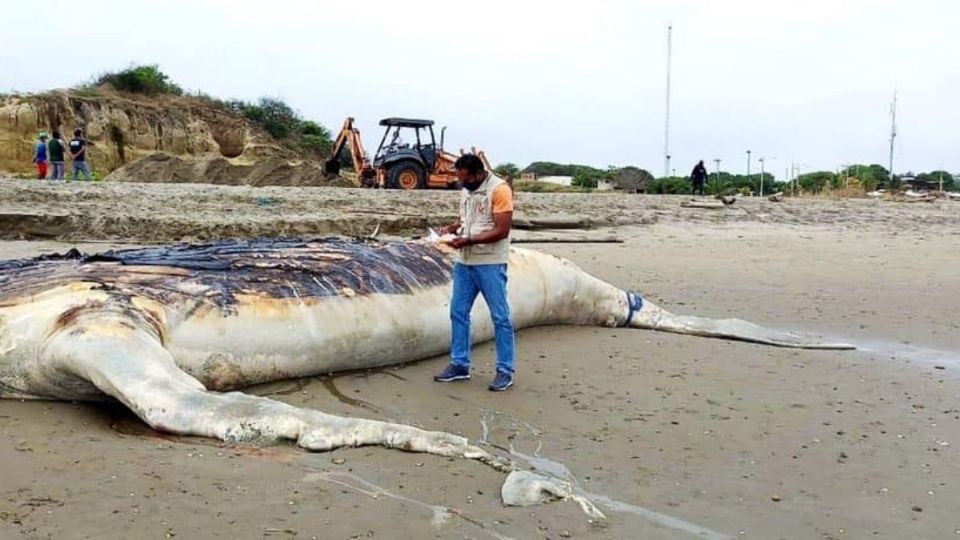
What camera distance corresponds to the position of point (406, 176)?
26.6 m

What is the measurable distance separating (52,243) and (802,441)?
9349 millimetres

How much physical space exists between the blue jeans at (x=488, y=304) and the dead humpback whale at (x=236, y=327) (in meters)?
0.40

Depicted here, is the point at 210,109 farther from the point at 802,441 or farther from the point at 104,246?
the point at 802,441

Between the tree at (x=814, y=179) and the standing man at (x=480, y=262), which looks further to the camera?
the tree at (x=814, y=179)

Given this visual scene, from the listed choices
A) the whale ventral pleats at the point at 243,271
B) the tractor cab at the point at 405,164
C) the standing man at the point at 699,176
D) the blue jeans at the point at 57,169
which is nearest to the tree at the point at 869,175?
the standing man at the point at 699,176

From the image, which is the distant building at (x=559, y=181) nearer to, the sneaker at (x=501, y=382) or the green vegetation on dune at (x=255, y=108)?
the green vegetation on dune at (x=255, y=108)

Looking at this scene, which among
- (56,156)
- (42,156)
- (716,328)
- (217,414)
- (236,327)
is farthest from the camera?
(42,156)

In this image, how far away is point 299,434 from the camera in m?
4.12

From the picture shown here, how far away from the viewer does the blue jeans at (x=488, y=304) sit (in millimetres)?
5727

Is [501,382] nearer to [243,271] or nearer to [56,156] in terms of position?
[243,271]

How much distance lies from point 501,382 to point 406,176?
69.9ft

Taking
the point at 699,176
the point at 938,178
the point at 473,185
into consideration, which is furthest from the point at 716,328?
the point at 938,178

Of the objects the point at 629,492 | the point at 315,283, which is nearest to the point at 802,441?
the point at 629,492

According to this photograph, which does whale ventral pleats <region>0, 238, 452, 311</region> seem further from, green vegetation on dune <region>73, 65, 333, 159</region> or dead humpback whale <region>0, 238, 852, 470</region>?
green vegetation on dune <region>73, 65, 333, 159</region>
